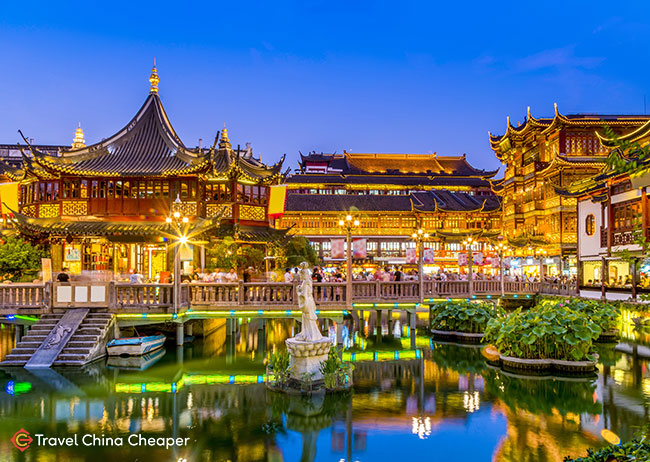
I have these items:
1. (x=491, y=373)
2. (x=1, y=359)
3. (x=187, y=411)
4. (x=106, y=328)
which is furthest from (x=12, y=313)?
(x=491, y=373)

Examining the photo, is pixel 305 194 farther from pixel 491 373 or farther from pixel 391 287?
pixel 491 373

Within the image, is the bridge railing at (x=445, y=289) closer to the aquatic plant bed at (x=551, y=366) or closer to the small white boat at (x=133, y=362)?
the aquatic plant bed at (x=551, y=366)

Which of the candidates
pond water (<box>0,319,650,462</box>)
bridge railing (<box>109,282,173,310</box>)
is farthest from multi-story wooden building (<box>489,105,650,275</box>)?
bridge railing (<box>109,282,173,310</box>)

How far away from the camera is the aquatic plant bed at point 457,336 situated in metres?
21.9

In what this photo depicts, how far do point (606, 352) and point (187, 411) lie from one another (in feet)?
52.0

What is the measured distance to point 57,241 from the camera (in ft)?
83.7

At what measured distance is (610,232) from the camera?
32.8 meters

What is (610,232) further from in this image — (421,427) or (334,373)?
(421,427)

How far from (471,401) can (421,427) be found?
2.56 metres

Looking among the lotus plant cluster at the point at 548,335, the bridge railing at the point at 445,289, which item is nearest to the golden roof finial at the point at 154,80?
the bridge railing at the point at 445,289

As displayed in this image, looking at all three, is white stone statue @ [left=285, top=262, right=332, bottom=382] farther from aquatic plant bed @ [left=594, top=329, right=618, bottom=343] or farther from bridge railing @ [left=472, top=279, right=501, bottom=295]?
aquatic plant bed @ [left=594, top=329, right=618, bottom=343]

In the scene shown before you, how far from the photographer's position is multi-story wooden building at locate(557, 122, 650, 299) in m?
29.6

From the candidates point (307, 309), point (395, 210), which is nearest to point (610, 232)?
point (307, 309)

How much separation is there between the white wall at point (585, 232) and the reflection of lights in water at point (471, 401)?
1005 inches
